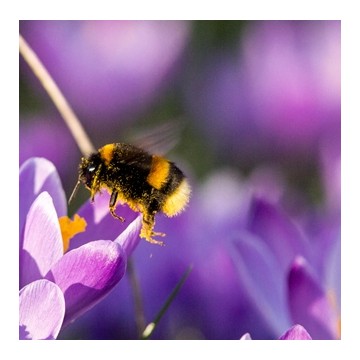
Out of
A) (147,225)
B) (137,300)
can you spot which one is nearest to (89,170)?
(147,225)

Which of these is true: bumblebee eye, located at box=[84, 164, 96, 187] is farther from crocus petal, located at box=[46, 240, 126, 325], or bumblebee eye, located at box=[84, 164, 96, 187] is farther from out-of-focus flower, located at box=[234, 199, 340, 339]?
out-of-focus flower, located at box=[234, 199, 340, 339]

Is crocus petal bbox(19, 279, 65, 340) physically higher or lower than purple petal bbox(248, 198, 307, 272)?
higher

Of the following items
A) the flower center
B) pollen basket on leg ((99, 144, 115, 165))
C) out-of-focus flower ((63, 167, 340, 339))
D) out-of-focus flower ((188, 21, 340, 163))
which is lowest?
out-of-focus flower ((63, 167, 340, 339))

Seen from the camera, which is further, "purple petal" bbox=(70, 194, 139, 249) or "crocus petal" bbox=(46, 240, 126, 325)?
"purple petal" bbox=(70, 194, 139, 249)

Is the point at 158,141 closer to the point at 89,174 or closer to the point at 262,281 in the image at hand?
the point at 89,174

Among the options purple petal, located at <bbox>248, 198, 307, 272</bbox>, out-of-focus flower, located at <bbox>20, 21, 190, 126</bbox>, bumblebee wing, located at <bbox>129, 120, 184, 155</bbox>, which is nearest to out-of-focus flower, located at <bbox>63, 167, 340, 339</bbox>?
purple petal, located at <bbox>248, 198, 307, 272</bbox>

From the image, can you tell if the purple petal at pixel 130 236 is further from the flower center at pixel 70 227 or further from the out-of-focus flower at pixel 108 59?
the out-of-focus flower at pixel 108 59
